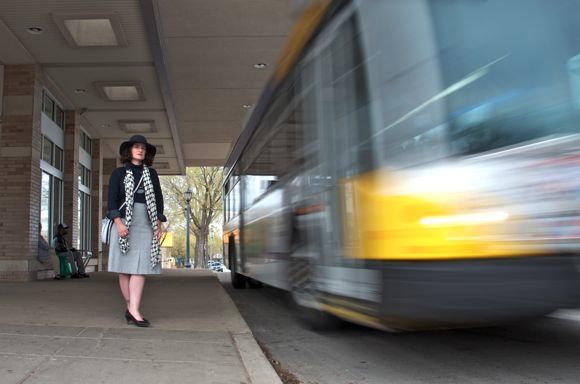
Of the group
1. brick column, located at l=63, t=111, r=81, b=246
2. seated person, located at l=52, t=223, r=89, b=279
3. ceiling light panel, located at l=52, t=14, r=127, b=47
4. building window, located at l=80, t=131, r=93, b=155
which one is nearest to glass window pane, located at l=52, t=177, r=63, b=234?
brick column, located at l=63, t=111, r=81, b=246

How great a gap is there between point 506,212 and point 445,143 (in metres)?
0.53

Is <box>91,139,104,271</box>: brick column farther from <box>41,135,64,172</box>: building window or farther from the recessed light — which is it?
the recessed light

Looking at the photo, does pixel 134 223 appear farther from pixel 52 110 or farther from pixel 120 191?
pixel 52 110

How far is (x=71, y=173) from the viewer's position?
52.7 ft

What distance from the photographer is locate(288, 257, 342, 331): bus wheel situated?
525 cm

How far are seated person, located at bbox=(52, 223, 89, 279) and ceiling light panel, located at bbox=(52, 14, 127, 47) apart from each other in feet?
15.5

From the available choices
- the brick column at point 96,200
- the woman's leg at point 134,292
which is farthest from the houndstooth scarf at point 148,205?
the brick column at point 96,200

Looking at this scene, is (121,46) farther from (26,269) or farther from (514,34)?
(514,34)

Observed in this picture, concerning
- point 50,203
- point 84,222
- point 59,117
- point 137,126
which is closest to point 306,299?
point 50,203

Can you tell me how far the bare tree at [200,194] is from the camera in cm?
4109

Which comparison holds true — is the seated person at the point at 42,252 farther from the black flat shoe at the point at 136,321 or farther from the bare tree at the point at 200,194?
the bare tree at the point at 200,194

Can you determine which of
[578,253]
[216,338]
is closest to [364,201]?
[578,253]

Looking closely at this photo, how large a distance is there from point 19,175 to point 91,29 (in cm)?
375

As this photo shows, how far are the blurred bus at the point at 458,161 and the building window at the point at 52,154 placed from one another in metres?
12.5
